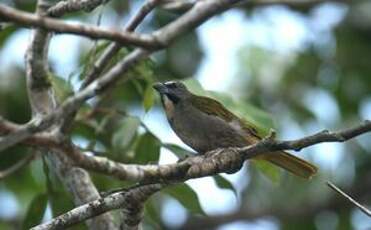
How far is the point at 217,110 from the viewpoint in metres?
4.94

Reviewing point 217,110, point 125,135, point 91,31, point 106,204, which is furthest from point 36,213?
point 91,31

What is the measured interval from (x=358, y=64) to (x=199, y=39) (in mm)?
1291

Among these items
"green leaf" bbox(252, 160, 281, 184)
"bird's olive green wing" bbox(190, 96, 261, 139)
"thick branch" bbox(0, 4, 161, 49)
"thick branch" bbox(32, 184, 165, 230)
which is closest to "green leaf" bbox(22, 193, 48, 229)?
"bird's olive green wing" bbox(190, 96, 261, 139)

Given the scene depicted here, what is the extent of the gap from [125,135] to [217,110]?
1.55 ft

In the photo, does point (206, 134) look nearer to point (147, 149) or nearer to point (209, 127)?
point (209, 127)

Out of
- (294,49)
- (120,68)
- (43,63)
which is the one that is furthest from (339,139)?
(294,49)

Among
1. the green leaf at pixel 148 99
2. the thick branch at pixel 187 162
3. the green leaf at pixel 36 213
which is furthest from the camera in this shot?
the green leaf at pixel 36 213

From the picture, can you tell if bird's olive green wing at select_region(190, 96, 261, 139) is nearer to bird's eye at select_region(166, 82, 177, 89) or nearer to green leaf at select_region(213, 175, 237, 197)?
bird's eye at select_region(166, 82, 177, 89)

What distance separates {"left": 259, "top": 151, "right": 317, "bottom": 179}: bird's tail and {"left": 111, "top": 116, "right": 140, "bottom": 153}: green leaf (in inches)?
25.5

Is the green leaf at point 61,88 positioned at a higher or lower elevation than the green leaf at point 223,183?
higher

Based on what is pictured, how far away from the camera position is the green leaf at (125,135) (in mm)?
5078

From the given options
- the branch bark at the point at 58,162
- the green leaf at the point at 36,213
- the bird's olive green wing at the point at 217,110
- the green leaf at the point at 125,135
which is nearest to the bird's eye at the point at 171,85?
the bird's olive green wing at the point at 217,110

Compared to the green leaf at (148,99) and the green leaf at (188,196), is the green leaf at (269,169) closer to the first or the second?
the green leaf at (188,196)

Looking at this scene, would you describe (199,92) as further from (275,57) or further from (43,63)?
(275,57)
